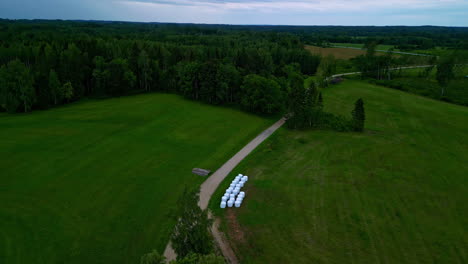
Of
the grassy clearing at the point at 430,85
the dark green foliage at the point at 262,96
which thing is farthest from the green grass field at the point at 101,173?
the grassy clearing at the point at 430,85

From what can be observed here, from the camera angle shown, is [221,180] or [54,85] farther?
[54,85]

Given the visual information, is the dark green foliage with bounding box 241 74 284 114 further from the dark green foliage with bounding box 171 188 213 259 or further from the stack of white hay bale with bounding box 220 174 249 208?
the dark green foliage with bounding box 171 188 213 259

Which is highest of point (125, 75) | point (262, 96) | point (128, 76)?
point (125, 75)

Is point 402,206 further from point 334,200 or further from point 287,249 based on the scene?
point 287,249

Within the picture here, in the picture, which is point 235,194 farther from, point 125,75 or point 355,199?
point 125,75

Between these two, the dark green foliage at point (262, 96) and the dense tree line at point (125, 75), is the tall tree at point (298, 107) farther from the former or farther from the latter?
the dense tree line at point (125, 75)

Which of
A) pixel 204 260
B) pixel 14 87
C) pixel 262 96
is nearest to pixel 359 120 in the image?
pixel 262 96

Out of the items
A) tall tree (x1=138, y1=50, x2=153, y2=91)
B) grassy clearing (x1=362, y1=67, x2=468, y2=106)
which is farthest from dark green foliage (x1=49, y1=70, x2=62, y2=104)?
grassy clearing (x1=362, y1=67, x2=468, y2=106)
